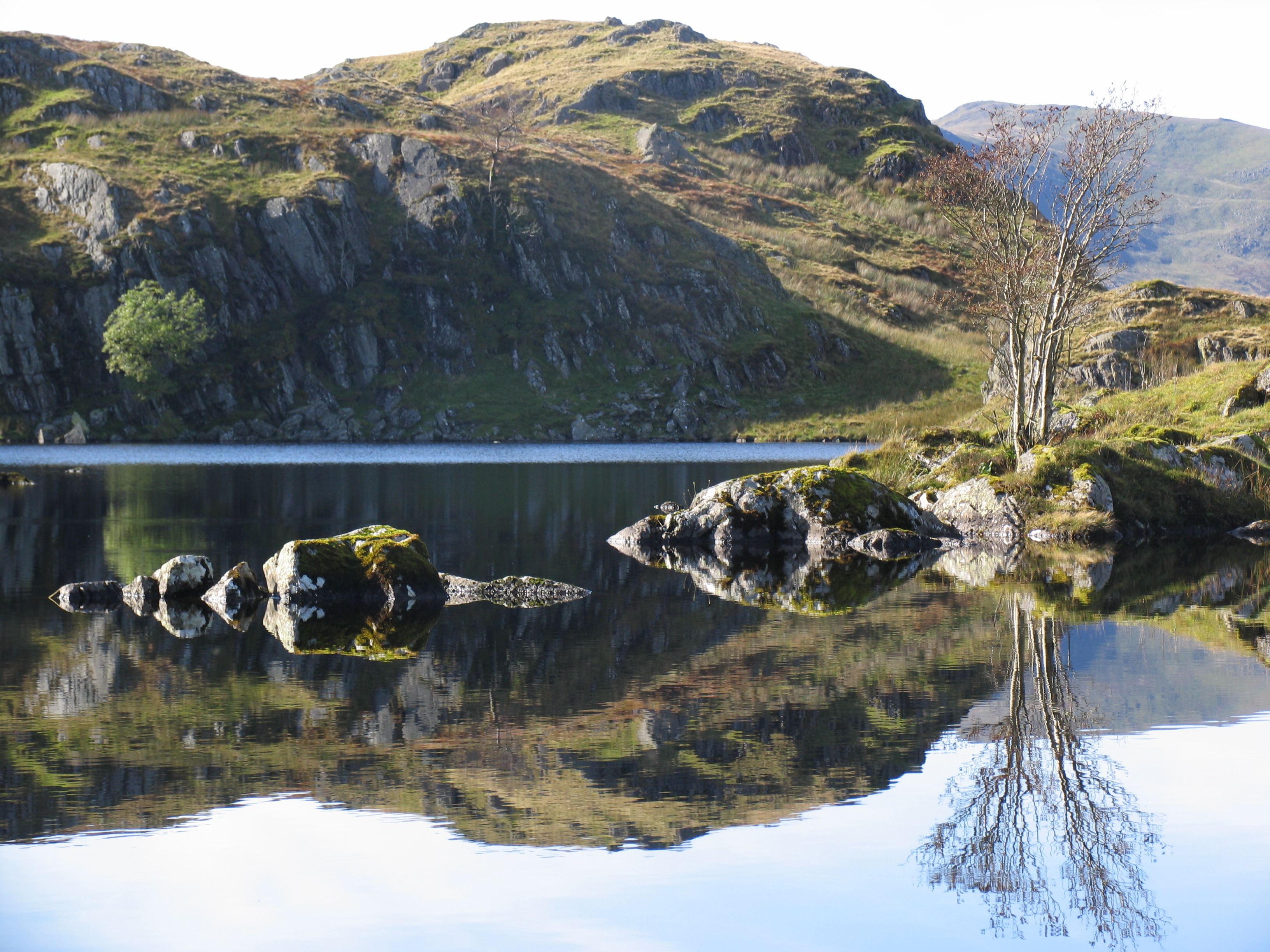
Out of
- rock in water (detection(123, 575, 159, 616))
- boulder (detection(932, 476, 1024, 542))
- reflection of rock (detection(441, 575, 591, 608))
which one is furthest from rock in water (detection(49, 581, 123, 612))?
boulder (detection(932, 476, 1024, 542))

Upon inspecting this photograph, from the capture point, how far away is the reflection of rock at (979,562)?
22.5 metres

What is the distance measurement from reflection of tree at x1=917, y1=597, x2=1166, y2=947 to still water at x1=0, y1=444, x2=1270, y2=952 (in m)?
0.03

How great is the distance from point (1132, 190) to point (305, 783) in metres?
31.5

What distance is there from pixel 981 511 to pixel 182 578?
21203 mm

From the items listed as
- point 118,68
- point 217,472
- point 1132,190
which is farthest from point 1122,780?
point 118,68

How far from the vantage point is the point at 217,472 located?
186 feet

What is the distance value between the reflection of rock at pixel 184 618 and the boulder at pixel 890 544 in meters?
15.3

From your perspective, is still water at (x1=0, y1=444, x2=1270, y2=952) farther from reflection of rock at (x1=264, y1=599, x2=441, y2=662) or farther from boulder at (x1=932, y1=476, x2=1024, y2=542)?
boulder at (x1=932, y1=476, x2=1024, y2=542)

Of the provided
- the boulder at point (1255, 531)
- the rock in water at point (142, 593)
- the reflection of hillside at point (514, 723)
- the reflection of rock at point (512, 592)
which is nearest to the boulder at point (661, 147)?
the boulder at point (1255, 531)

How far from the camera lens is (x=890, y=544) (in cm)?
2781

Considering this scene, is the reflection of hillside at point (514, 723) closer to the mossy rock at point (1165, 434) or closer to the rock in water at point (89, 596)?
the rock in water at point (89, 596)

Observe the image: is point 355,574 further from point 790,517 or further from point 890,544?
point 890,544

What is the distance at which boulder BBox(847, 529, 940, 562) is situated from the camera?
2736 cm

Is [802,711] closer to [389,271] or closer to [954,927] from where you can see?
[954,927]
